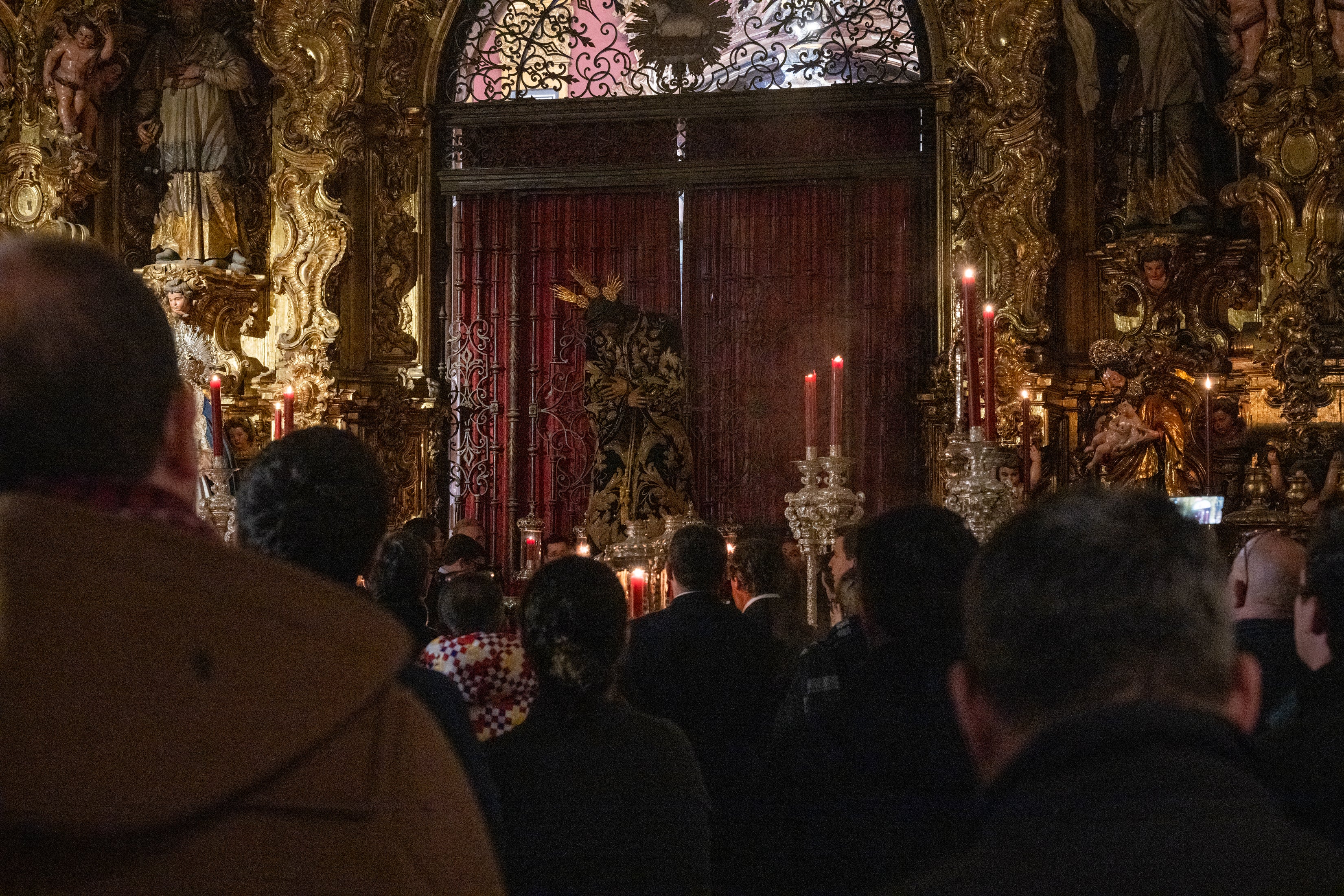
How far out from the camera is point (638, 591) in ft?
19.2

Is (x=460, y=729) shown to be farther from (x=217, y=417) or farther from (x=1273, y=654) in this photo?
(x=217, y=417)

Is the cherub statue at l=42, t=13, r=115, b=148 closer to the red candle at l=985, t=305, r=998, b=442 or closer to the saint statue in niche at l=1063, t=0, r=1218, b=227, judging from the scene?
the saint statue in niche at l=1063, t=0, r=1218, b=227

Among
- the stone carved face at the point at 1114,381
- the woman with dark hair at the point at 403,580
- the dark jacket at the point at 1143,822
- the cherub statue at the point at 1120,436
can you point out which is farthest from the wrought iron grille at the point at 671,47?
the dark jacket at the point at 1143,822

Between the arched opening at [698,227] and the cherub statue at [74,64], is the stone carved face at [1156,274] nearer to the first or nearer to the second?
the arched opening at [698,227]

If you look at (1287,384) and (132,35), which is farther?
(132,35)

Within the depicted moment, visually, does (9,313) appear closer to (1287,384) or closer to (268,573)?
(268,573)

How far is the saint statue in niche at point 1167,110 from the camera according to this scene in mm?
10281

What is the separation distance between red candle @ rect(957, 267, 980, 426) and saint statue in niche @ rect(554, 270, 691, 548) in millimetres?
6582

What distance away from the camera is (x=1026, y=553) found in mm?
1371

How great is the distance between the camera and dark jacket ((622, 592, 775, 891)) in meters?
3.99

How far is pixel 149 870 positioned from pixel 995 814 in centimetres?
65

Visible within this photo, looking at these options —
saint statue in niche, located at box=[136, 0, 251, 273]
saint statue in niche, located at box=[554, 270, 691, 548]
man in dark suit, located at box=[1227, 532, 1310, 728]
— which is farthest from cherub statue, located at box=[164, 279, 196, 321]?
man in dark suit, located at box=[1227, 532, 1310, 728]

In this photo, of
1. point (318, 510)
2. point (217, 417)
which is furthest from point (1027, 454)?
point (217, 417)

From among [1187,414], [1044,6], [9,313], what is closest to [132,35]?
[1044,6]
